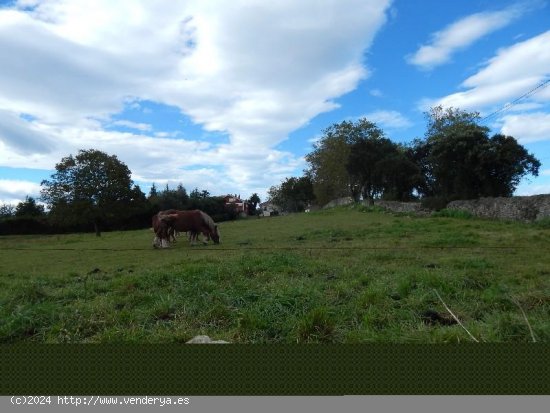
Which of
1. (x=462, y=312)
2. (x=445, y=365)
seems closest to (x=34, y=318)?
(x=445, y=365)

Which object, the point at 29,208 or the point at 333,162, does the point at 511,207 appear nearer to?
the point at 333,162

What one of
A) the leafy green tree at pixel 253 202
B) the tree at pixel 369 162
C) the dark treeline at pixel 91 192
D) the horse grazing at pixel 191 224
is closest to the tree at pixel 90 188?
the dark treeline at pixel 91 192

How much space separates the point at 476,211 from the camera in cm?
2466

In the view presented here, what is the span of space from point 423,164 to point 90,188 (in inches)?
1286

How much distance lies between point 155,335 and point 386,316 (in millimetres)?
2417

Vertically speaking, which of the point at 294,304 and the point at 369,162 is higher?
the point at 369,162

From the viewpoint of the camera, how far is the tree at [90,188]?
3612cm

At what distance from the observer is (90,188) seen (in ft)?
120

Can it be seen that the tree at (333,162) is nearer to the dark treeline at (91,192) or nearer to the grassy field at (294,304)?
the dark treeline at (91,192)

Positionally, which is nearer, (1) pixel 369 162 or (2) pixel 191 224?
(2) pixel 191 224

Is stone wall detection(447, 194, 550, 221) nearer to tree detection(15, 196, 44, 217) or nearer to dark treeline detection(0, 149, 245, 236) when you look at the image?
dark treeline detection(0, 149, 245, 236)

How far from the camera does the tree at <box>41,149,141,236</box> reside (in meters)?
36.1

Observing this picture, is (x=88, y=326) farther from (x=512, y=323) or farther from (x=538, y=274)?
(x=538, y=274)

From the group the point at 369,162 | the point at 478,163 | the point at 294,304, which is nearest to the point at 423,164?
the point at 369,162
